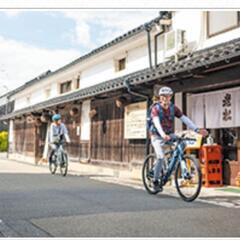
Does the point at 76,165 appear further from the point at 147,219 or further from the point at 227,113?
the point at 147,219

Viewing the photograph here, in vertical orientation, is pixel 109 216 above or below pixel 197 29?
below

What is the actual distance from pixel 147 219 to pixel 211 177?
171 inches

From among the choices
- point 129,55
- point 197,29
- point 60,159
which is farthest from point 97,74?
point 197,29

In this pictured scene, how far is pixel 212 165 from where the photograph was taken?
9.58m

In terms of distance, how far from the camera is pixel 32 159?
22172 millimetres

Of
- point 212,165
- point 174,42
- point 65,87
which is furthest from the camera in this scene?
point 65,87

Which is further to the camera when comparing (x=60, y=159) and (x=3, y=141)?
(x=3, y=141)

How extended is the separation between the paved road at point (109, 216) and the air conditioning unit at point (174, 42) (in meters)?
5.17

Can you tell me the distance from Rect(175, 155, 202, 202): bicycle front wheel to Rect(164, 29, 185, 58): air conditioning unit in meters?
5.34

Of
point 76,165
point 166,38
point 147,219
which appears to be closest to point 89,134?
point 76,165

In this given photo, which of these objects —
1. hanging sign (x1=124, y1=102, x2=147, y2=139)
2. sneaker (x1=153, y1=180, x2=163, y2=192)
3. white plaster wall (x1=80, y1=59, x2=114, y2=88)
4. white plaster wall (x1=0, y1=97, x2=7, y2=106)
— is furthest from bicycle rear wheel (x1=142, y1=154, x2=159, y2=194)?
white plaster wall (x1=0, y1=97, x2=7, y2=106)

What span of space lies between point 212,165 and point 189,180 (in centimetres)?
273

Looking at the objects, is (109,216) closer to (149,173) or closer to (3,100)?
(149,173)

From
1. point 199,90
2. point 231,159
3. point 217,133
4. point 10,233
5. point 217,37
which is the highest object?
point 217,37
